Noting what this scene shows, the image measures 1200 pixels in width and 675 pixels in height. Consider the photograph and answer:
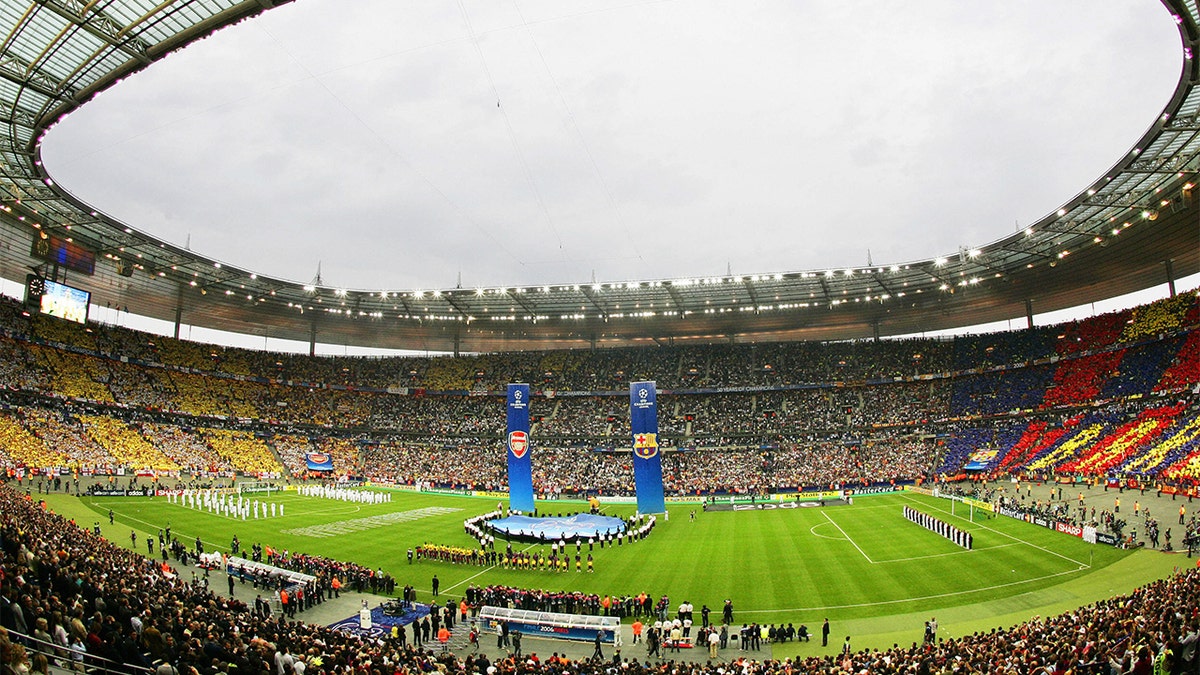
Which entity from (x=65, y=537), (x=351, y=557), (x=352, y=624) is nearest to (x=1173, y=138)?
(x=352, y=624)

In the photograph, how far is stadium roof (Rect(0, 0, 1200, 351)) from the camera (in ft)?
87.3

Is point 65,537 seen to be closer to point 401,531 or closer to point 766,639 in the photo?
point 401,531

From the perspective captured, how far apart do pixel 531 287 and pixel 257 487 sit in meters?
28.9

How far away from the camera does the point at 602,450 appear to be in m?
71.8

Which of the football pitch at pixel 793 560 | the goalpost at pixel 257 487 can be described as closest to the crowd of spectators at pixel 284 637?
the football pitch at pixel 793 560

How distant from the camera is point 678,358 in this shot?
82.4 m

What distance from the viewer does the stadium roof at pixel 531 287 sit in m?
26.6

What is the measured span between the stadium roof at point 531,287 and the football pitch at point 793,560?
19889 millimetres

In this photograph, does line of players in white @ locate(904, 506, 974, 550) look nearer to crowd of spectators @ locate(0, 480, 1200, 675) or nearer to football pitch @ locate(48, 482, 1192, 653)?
football pitch @ locate(48, 482, 1192, 653)

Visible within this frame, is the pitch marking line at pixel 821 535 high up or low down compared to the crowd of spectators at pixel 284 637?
down

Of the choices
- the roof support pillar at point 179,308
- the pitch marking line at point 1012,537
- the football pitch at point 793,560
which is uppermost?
the roof support pillar at point 179,308

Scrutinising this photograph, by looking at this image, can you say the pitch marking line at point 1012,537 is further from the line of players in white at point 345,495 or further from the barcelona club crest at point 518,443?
the line of players in white at point 345,495

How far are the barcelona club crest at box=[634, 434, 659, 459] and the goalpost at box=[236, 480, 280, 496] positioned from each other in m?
→ 32.2

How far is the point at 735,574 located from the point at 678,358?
5284 centimetres
